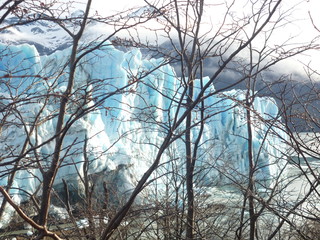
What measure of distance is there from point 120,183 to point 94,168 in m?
1.63

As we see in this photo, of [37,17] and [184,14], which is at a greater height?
[184,14]

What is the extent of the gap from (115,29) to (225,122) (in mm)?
18098

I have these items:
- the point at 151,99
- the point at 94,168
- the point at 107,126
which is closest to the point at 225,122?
the point at 151,99

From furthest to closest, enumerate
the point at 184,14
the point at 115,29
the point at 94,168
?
1. the point at 94,168
2. the point at 184,14
3. the point at 115,29

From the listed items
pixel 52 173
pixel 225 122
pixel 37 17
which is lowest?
pixel 52 173

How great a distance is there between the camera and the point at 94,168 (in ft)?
42.9

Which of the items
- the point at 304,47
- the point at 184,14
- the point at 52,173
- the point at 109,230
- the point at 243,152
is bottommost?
the point at 109,230

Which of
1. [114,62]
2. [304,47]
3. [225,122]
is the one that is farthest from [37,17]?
[225,122]

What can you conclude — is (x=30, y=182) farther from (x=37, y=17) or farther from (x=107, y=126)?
(x=37, y=17)

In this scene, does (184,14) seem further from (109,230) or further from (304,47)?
(109,230)

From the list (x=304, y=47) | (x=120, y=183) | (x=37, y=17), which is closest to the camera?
(x=37, y=17)

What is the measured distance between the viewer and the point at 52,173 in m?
1.73

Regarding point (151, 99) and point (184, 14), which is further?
point (151, 99)

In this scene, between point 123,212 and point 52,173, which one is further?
point 52,173
